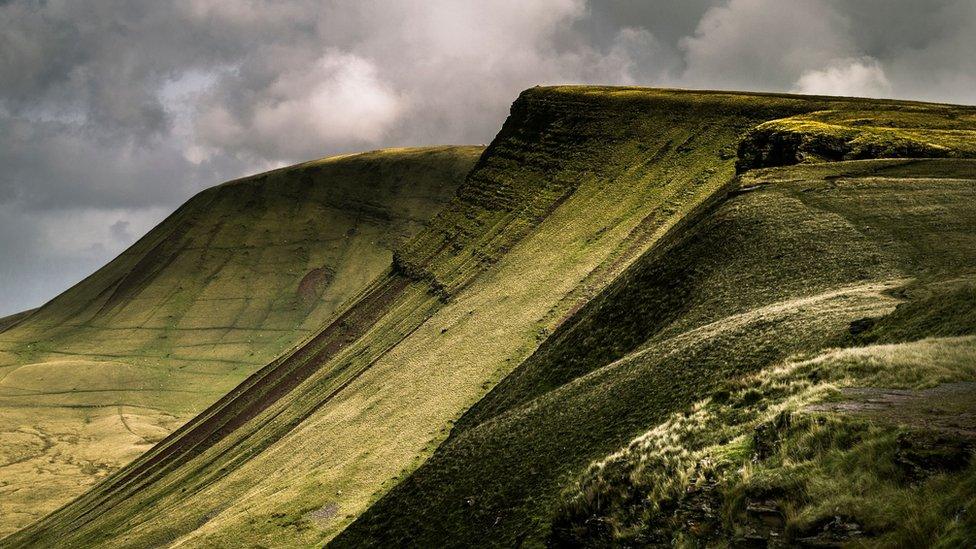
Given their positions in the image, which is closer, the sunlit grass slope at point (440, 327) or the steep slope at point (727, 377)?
the steep slope at point (727, 377)

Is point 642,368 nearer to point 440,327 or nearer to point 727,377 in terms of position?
point 727,377

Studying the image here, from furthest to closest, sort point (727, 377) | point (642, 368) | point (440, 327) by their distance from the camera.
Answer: point (440, 327) → point (642, 368) → point (727, 377)

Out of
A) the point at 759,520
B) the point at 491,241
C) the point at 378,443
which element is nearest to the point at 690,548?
the point at 759,520

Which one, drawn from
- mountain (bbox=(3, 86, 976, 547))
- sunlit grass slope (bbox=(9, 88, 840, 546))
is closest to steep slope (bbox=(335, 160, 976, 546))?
mountain (bbox=(3, 86, 976, 547))

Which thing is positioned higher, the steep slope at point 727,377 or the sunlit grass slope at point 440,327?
the sunlit grass slope at point 440,327

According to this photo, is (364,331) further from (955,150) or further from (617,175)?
(955,150)

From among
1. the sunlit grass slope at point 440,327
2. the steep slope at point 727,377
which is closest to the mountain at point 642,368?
the steep slope at point 727,377

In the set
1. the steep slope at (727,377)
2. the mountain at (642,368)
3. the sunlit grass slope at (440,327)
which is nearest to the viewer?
the steep slope at (727,377)

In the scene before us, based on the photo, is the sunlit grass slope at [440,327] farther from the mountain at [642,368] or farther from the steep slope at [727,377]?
the steep slope at [727,377]

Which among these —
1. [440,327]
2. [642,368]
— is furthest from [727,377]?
[440,327]
